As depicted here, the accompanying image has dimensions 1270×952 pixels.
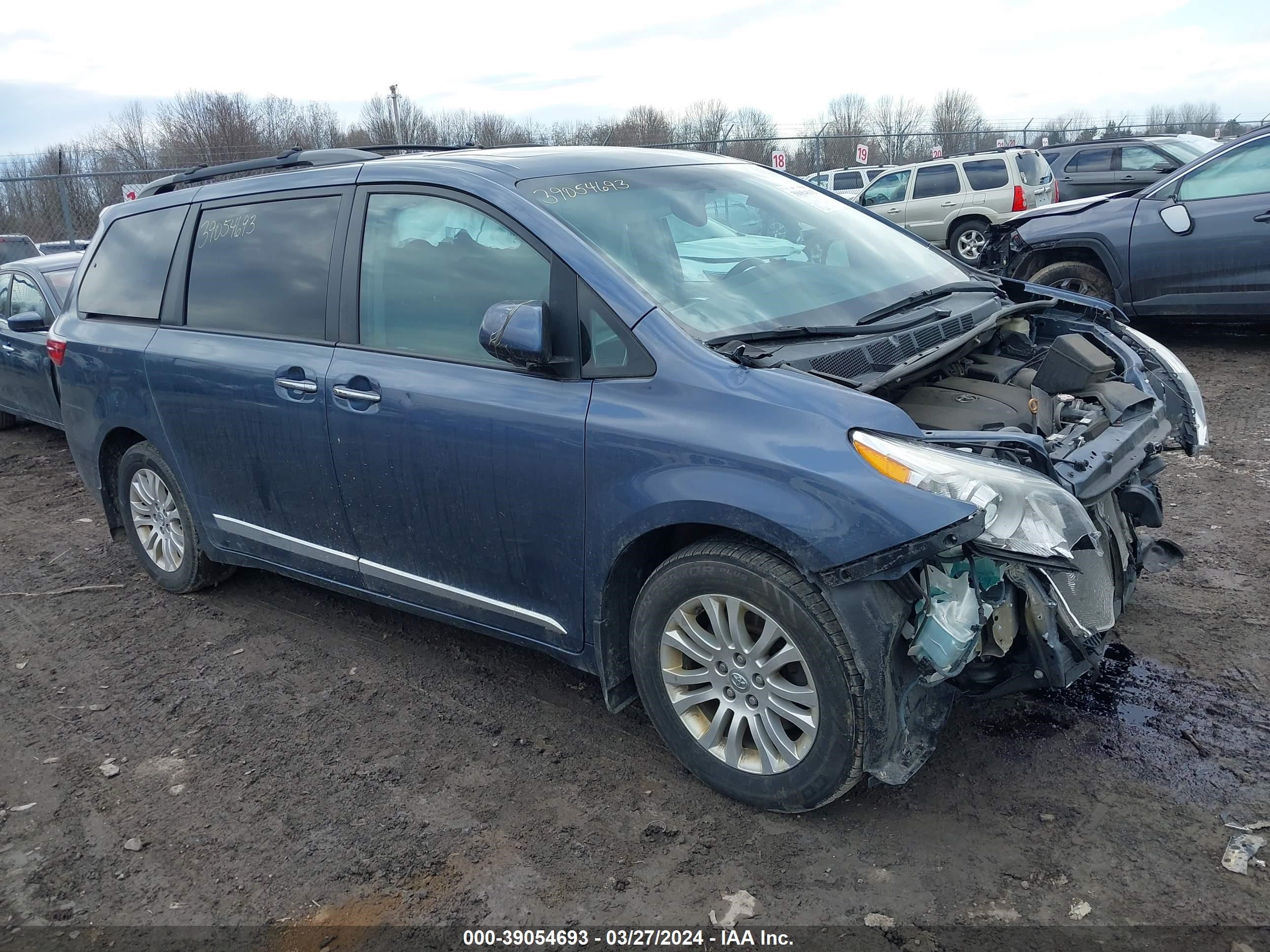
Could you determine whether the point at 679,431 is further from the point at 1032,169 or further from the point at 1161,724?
the point at 1032,169

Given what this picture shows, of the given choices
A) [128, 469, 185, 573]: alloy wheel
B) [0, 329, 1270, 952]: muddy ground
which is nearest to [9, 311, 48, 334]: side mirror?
[128, 469, 185, 573]: alloy wheel

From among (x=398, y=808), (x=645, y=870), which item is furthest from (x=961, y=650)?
(x=398, y=808)

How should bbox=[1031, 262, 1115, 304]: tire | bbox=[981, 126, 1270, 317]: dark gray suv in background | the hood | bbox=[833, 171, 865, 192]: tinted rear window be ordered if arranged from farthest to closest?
bbox=[833, 171, 865, 192]: tinted rear window < the hood < bbox=[1031, 262, 1115, 304]: tire < bbox=[981, 126, 1270, 317]: dark gray suv in background

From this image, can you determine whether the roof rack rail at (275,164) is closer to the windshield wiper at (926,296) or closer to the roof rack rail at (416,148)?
the roof rack rail at (416,148)

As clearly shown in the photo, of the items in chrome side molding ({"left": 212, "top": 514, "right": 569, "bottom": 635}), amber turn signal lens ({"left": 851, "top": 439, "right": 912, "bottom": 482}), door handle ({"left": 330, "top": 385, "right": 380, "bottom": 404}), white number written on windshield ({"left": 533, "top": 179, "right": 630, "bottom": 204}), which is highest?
white number written on windshield ({"left": 533, "top": 179, "right": 630, "bottom": 204})

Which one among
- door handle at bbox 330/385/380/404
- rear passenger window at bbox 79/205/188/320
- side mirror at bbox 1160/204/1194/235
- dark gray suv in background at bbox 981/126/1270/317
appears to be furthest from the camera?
side mirror at bbox 1160/204/1194/235

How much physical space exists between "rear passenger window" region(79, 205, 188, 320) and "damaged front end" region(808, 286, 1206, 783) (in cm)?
341

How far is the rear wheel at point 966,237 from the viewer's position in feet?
55.5

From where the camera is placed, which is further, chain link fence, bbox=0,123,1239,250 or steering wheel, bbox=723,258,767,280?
chain link fence, bbox=0,123,1239,250

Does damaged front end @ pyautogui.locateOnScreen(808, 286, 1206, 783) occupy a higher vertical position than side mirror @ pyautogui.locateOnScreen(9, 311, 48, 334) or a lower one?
lower

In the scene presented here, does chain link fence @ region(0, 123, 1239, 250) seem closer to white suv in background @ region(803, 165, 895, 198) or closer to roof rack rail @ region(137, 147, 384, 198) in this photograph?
white suv in background @ region(803, 165, 895, 198)

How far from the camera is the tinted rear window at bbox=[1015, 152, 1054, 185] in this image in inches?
649

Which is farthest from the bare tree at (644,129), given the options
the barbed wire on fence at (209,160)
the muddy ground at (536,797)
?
the muddy ground at (536,797)

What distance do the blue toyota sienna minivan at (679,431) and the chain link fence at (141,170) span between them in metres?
10.8
